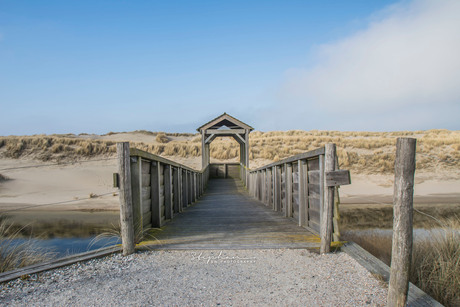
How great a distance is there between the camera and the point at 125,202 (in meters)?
4.42

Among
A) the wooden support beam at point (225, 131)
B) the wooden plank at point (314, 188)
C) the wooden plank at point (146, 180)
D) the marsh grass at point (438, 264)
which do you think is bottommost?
the marsh grass at point (438, 264)

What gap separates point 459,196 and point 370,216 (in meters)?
7.75

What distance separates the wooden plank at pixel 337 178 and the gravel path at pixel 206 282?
0.90m

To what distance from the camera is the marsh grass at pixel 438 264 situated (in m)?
3.60

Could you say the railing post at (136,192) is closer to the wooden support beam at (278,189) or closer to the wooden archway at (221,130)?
the wooden support beam at (278,189)

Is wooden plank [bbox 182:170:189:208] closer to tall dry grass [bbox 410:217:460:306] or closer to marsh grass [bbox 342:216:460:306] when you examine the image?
marsh grass [bbox 342:216:460:306]

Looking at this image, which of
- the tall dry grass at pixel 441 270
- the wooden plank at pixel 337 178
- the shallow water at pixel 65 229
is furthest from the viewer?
the shallow water at pixel 65 229

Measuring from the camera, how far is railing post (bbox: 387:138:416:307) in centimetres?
261

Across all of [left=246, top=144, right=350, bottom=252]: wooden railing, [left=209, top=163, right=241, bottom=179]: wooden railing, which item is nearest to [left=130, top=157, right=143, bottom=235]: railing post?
[left=246, top=144, right=350, bottom=252]: wooden railing

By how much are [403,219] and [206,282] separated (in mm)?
1954

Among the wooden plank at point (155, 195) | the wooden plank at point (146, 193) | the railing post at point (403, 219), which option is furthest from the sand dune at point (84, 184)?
the railing post at point (403, 219)

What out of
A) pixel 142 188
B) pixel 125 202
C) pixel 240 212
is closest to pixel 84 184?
pixel 240 212

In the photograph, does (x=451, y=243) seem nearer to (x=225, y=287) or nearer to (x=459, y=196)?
(x=225, y=287)

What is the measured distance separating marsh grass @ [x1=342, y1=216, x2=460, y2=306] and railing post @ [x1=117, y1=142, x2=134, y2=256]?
11.6ft
